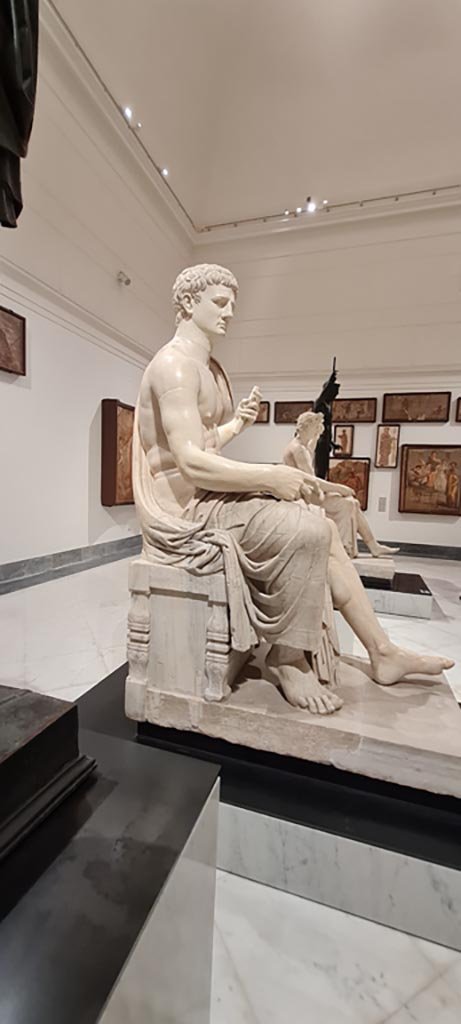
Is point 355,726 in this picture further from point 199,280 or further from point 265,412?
point 265,412

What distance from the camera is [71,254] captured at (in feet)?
15.6

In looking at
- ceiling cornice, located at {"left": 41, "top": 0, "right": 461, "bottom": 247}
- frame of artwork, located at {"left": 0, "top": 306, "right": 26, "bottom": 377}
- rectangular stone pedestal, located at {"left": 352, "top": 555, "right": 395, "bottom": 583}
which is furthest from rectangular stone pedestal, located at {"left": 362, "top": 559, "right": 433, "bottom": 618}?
ceiling cornice, located at {"left": 41, "top": 0, "right": 461, "bottom": 247}

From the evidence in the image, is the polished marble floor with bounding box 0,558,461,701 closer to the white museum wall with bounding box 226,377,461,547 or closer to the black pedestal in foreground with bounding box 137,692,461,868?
the black pedestal in foreground with bounding box 137,692,461,868

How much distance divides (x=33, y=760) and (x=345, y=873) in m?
0.99

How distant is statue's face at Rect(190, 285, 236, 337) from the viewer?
165cm

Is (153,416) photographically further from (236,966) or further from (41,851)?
(236,966)

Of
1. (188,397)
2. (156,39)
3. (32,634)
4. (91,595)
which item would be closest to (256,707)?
(188,397)

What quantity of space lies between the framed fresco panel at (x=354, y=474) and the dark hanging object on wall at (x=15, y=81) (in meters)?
6.67

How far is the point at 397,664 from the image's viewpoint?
1676mm

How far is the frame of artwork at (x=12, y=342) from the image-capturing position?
13.2 feet

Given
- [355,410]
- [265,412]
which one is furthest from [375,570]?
[265,412]

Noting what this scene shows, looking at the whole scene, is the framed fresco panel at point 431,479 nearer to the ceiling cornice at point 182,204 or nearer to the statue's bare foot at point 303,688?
the ceiling cornice at point 182,204

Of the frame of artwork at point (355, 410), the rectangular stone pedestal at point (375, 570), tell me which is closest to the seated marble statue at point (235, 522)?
the rectangular stone pedestal at point (375, 570)

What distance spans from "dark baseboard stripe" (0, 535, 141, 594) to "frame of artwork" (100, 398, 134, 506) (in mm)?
659
